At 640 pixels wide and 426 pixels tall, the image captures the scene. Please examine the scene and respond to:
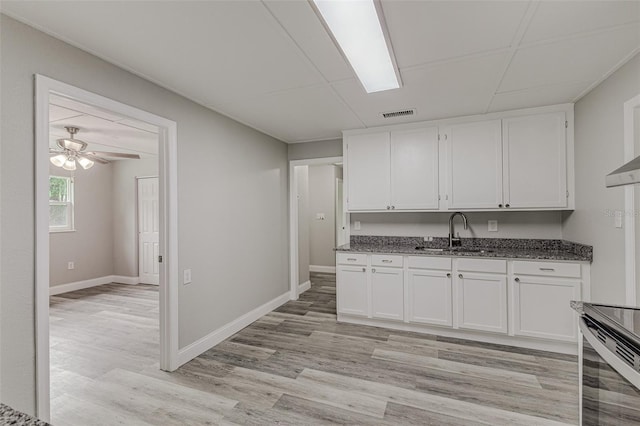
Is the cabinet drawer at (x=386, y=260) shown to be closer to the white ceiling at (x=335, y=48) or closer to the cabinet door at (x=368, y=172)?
the cabinet door at (x=368, y=172)

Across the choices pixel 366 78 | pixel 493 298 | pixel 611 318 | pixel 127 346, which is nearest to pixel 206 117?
pixel 366 78

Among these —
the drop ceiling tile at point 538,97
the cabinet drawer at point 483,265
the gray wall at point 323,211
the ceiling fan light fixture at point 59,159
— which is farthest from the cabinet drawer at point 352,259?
the ceiling fan light fixture at point 59,159

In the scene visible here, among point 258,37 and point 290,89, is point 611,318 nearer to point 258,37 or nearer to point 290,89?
point 258,37

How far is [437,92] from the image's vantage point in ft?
8.76

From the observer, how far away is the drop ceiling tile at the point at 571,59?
186 centimetres

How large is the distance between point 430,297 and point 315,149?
2612mm

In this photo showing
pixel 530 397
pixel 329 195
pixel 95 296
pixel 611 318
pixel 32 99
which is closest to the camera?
pixel 611 318

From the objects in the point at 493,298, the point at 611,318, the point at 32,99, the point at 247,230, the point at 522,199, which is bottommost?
the point at 493,298

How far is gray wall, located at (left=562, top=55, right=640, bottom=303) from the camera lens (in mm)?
2160

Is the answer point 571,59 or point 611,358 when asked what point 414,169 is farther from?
point 611,358

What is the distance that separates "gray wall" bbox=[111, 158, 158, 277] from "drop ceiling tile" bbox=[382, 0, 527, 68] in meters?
5.40

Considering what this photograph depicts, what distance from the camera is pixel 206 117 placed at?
300 cm

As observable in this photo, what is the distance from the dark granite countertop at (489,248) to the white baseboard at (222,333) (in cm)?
135

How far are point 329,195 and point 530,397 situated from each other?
4.91m
